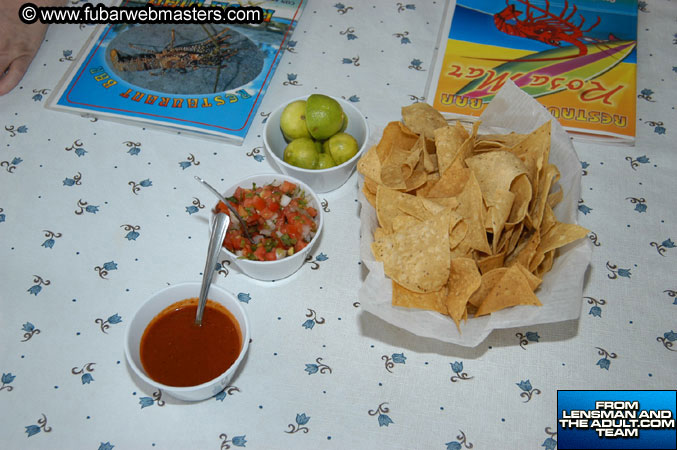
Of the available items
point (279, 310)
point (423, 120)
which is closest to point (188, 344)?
point (279, 310)

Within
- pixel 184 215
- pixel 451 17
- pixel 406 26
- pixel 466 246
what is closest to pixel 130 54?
pixel 184 215

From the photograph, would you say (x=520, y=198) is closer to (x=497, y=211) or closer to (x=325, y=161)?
(x=497, y=211)

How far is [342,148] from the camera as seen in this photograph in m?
1.39

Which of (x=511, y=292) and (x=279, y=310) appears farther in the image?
(x=279, y=310)

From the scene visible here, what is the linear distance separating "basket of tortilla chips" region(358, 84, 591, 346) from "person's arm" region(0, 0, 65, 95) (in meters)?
1.18

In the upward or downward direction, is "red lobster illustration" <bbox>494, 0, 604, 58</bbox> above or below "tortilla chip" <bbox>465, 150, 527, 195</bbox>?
above

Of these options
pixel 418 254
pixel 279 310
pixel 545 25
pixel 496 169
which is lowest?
pixel 279 310

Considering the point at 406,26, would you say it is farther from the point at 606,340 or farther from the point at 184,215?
the point at 606,340

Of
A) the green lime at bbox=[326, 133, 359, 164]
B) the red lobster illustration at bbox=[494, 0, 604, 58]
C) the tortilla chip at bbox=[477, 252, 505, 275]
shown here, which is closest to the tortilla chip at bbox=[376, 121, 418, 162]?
the green lime at bbox=[326, 133, 359, 164]

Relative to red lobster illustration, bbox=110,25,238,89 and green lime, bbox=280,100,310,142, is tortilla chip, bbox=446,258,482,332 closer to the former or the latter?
→ green lime, bbox=280,100,310,142

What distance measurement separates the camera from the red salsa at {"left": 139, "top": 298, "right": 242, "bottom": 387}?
107 centimetres

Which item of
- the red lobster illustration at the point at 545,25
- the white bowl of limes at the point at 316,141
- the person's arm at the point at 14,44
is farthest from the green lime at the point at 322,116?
the person's arm at the point at 14,44

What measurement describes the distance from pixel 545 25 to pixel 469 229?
988 mm

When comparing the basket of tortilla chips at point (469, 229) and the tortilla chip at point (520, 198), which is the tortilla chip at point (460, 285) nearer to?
the basket of tortilla chips at point (469, 229)
